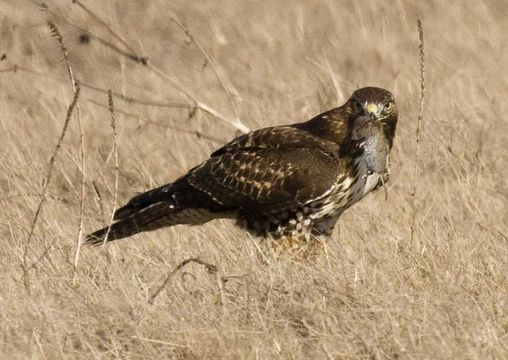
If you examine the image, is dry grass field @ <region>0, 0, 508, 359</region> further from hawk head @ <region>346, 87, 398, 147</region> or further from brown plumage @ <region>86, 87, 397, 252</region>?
hawk head @ <region>346, 87, 398, 147</region>

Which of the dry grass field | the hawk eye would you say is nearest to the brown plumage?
the hawk eye

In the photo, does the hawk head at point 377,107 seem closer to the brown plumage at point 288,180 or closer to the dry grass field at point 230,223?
the brown plumage at point 288,180

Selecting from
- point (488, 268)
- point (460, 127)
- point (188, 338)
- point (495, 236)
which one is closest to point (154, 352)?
point (188, 338)

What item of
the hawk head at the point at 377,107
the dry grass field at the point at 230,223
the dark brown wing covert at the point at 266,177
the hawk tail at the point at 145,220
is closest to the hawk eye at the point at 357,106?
the hawk head at the point at 377,107

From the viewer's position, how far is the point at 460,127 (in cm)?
884

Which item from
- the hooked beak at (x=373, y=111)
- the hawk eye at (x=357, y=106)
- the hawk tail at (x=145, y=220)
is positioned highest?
the hawk eye at (x=357, y=106)

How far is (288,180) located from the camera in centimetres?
706

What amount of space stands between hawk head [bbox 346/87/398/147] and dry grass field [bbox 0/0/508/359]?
0.52 metres

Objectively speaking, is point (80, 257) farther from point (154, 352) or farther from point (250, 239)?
point (154, 352)

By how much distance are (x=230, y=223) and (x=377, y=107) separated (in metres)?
1.18

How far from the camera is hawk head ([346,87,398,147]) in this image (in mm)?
7012

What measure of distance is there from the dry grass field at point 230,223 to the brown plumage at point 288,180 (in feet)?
0.55

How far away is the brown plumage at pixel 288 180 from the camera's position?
695cm

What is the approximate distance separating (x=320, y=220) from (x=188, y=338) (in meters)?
1.90
